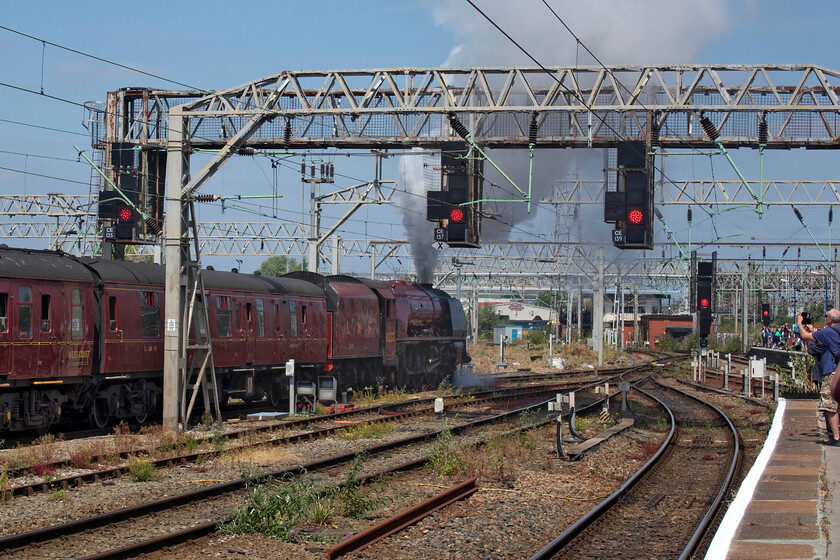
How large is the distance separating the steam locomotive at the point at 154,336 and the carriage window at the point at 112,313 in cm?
2

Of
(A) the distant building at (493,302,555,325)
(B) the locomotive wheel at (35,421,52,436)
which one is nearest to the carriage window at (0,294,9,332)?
(B) the locomotive wheel at (35,421,52,436)

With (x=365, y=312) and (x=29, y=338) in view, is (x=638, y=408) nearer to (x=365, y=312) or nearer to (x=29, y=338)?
(x=365, y=312)

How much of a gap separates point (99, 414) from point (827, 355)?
14599 millimetres

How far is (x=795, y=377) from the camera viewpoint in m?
28.0

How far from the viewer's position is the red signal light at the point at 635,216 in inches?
848

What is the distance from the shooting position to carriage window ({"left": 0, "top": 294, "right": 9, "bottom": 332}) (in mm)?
17594

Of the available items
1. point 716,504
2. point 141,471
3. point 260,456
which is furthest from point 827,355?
point 141,471

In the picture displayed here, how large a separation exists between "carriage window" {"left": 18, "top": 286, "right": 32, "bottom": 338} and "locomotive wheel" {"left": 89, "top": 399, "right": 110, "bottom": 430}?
8.85ft

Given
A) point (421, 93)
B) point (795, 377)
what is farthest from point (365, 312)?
point (795, 377)

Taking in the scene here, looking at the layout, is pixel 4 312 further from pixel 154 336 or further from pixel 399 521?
pixel 399 521

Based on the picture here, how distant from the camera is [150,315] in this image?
21.7 meters

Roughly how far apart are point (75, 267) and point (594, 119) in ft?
41.6

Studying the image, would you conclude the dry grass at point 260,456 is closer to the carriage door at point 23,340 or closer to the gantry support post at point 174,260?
the gantry support post at point 174,260

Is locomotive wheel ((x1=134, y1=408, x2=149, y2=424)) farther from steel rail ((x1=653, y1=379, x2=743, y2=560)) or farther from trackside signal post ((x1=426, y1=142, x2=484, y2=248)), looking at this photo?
steel rail ((x1=653, y1=379, x2=743, y2=560))
